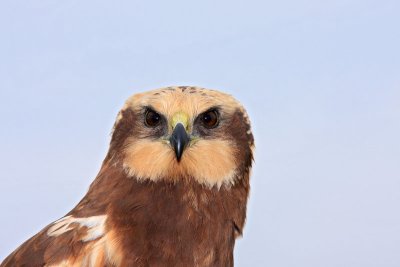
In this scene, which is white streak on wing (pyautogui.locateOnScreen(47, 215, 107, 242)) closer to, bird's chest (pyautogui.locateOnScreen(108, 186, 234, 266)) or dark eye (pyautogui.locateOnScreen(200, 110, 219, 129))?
bird's chest (pyautogui.locateOnScreen(108, 186, 234, 266))

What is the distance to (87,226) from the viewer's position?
26.1 ft

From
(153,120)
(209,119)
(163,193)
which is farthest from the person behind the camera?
(209,119)

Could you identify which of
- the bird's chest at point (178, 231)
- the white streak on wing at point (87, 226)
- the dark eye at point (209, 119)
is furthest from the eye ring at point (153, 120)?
the white streak on wing at point (87, 226)

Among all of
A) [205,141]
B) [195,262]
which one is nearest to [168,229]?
[195,262]

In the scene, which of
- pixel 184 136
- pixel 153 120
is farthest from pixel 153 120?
pixel 184 136

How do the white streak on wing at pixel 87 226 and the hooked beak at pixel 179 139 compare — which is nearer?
the white streak on wing at pixel 87 226

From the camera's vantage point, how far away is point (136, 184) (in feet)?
26.9

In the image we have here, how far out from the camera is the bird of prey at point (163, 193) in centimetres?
790

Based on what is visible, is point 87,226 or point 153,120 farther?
point 153,120

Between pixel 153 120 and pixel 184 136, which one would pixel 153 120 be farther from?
pixel 184 136

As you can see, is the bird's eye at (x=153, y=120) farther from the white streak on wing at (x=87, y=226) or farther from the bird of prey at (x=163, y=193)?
the white streak on wing at (x=87, y=226)

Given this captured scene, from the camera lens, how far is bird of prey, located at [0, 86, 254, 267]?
7.90m

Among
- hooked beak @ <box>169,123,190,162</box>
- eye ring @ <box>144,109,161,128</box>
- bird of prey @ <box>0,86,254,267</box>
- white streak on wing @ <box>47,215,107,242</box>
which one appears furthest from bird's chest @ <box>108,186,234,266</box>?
eye ring @ <box>144,109,161,128</box>

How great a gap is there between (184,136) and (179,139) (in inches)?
2.7
